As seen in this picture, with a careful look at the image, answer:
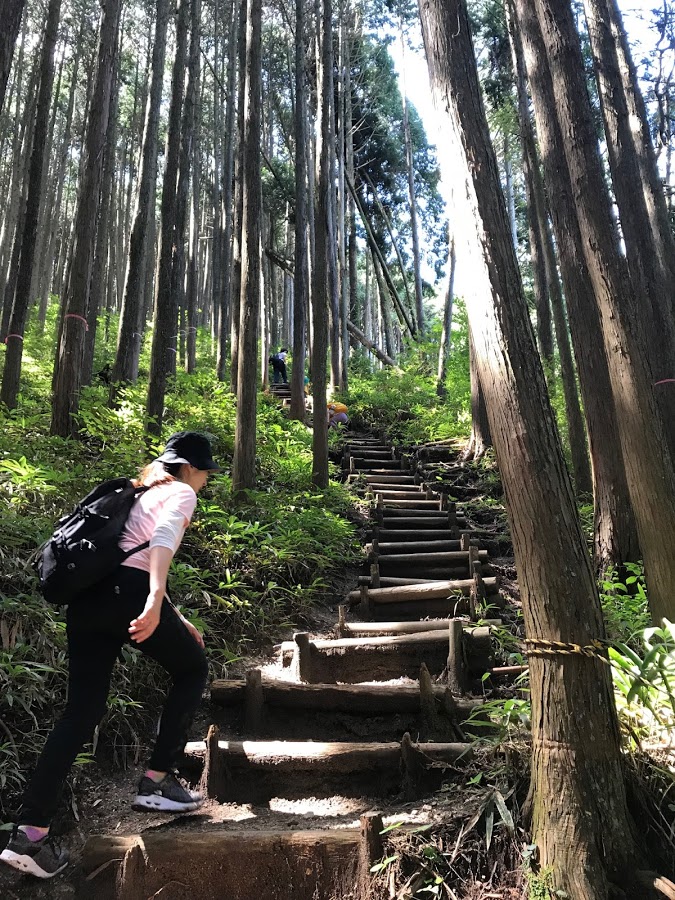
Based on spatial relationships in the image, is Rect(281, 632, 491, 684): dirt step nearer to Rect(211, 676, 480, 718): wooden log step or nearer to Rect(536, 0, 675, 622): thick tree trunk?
Rect(211, 676, 480, 718): wooden log step

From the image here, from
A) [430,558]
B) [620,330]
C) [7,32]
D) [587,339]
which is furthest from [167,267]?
[620,330]

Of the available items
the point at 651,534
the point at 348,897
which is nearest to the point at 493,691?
the point at 651,534

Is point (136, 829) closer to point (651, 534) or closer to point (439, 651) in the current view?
point (439, 651)

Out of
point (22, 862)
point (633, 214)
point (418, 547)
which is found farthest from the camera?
point (418, 547)

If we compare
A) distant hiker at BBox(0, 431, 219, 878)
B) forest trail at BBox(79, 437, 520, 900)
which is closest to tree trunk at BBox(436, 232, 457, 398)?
forest trail at BBox(79, 437, 520, 900)

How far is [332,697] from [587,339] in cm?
448

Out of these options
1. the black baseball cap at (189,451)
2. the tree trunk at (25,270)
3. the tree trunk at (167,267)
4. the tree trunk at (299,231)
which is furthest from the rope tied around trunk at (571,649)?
the tree trunk at (299,231)

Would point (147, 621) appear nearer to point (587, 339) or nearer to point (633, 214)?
point (587, 339)

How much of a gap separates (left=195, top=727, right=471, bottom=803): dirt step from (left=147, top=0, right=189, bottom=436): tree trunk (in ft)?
15.7

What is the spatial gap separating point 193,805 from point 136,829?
26cm

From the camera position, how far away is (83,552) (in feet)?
7.95

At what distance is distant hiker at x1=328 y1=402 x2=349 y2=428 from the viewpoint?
40.2 feet

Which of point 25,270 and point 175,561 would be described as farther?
point 25,270

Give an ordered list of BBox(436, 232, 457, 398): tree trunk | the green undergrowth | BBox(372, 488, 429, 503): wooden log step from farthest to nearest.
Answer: BBox(436, 232, 457, 398): tree trunk → BBox(372, 488, 429, 503): wooden log step → the green undergrowth
